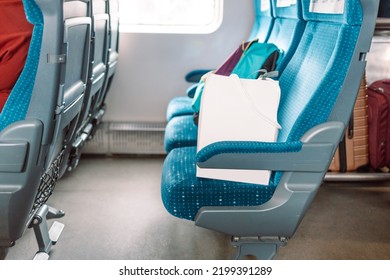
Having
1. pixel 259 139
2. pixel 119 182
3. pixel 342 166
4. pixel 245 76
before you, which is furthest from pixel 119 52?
pixel 259 139

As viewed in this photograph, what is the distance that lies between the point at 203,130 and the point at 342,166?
188 cm

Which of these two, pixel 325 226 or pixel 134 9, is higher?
pixel 134 9

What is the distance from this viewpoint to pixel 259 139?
5.69 ft

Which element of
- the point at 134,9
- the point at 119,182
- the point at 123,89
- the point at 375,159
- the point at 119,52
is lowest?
the point at 119,182

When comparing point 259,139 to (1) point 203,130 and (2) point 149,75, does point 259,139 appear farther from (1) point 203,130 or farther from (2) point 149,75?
(2) point 149,75

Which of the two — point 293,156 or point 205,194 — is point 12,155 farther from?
point 293,156

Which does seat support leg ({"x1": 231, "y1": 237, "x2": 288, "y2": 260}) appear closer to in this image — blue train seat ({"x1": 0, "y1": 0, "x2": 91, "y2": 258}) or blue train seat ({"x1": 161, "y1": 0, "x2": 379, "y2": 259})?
blue train seat ({"x1": 161, "y1": 0, "x2": 379, "y2": 259})

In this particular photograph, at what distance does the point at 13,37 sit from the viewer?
1525 mm

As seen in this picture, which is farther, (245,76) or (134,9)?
(134,9)

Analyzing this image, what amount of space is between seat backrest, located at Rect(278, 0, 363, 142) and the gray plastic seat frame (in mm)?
31

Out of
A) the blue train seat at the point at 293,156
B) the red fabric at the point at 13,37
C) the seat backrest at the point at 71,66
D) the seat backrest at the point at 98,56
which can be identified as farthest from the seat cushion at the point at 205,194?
the seat backrest at the point at 98,56

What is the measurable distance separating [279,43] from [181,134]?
0.76 meters

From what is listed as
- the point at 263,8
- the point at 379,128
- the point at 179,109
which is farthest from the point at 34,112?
the point at 379,128
